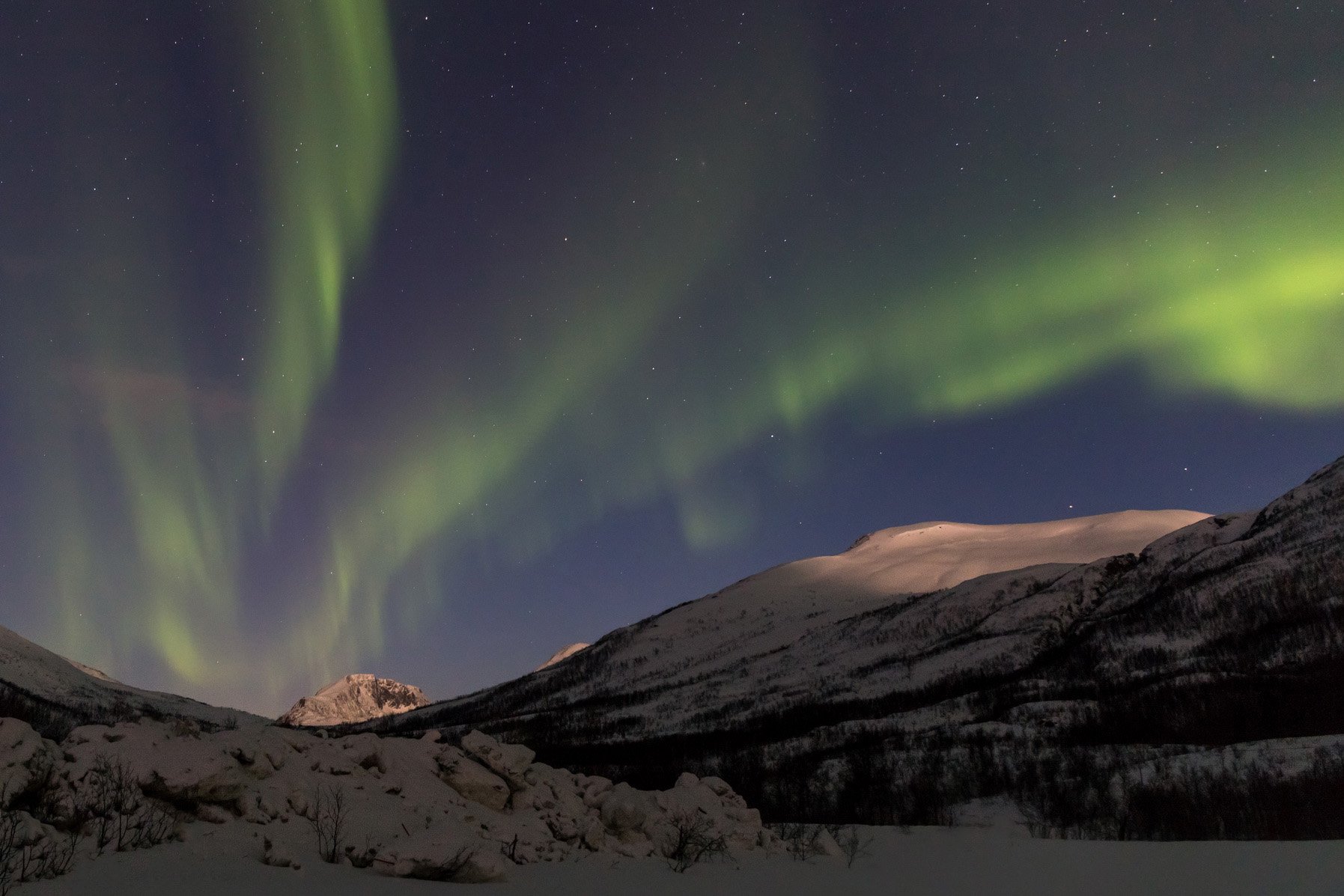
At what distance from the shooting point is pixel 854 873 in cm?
1367

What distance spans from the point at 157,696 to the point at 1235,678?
557 feet

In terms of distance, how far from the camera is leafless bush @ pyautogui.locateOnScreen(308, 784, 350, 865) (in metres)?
10.5

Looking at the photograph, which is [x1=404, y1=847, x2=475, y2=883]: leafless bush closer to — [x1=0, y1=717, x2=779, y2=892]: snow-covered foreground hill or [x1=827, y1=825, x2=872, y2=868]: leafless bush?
[x1=0, y1=717, x2=779, y2=892]: snow-covered foreground hill

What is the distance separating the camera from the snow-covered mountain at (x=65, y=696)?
293 ft

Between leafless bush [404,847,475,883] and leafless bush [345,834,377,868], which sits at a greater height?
leafless bush [345,834,377,868]

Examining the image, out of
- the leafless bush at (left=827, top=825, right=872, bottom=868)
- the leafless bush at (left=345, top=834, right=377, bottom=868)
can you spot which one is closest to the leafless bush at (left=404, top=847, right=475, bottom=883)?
the leafless bush at (left=345, top=834, right=377, bottom=868)

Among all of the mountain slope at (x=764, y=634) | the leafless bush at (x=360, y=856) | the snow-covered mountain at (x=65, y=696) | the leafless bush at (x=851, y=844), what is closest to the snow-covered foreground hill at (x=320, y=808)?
the leafless bush at (x=360, y=856)

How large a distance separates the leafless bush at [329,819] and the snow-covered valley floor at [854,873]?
32 centimetres

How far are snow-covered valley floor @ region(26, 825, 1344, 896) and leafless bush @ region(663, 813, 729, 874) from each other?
326 mm

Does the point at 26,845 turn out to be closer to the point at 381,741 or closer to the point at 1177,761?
the point at 381,741

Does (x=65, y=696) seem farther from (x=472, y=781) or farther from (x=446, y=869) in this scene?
(x=446, y=869)

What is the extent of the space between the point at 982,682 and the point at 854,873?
74.5 m

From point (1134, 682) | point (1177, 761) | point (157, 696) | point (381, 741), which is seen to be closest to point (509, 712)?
point (157, 696)

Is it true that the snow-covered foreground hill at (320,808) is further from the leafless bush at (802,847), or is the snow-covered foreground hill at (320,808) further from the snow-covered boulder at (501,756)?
the leafless bush at (802,847)
